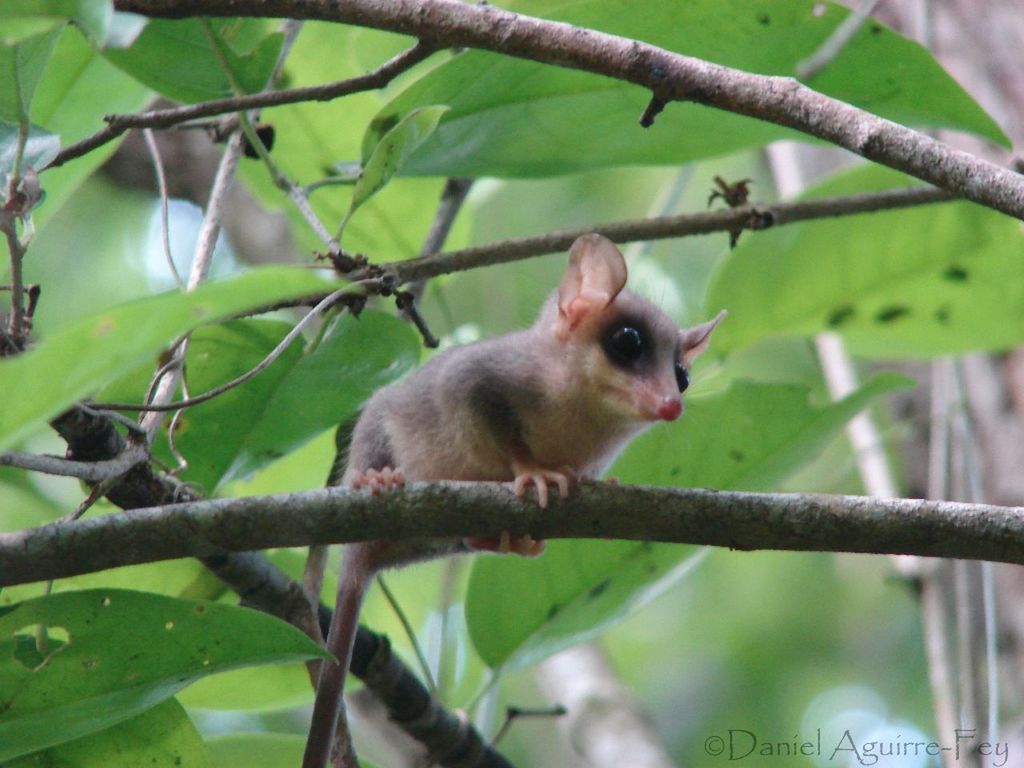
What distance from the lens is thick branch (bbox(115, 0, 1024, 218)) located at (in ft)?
7.26

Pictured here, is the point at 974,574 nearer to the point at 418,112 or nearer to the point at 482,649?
the point at 482,649

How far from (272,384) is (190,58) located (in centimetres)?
81

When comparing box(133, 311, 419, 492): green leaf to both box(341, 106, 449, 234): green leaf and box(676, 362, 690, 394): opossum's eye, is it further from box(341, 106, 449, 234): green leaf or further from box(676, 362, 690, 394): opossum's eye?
box(676, 362, 690, 394): opossum's eye

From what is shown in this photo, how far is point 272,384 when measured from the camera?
3006 millimetres

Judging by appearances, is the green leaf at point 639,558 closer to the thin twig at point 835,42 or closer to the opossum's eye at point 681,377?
the opossum's eye at point 681,377

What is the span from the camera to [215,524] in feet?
7.27

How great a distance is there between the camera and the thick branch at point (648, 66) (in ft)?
7.26

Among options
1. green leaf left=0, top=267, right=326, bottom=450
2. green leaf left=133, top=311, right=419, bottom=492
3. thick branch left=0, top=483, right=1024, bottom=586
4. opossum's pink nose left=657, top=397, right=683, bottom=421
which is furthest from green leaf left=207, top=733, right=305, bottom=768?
green leaf left=0, top=267, right=326, bottom=450

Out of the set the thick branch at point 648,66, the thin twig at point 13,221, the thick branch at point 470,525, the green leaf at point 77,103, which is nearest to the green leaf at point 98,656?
the thick branch at point 470,525

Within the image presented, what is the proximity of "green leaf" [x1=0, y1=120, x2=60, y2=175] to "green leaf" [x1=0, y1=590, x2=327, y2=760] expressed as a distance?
0.81m

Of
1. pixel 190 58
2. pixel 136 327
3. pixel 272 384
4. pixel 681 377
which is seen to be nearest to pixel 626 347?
pixel 681 377

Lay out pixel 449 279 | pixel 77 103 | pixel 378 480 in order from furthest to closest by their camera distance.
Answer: pixel 449 279 < pixel 77 103 < pixel 378 480

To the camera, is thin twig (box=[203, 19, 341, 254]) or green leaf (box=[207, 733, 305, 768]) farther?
green leaf (box=[207, 733, 305, 768])

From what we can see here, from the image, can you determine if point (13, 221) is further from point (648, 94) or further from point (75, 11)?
point (648, 94)
